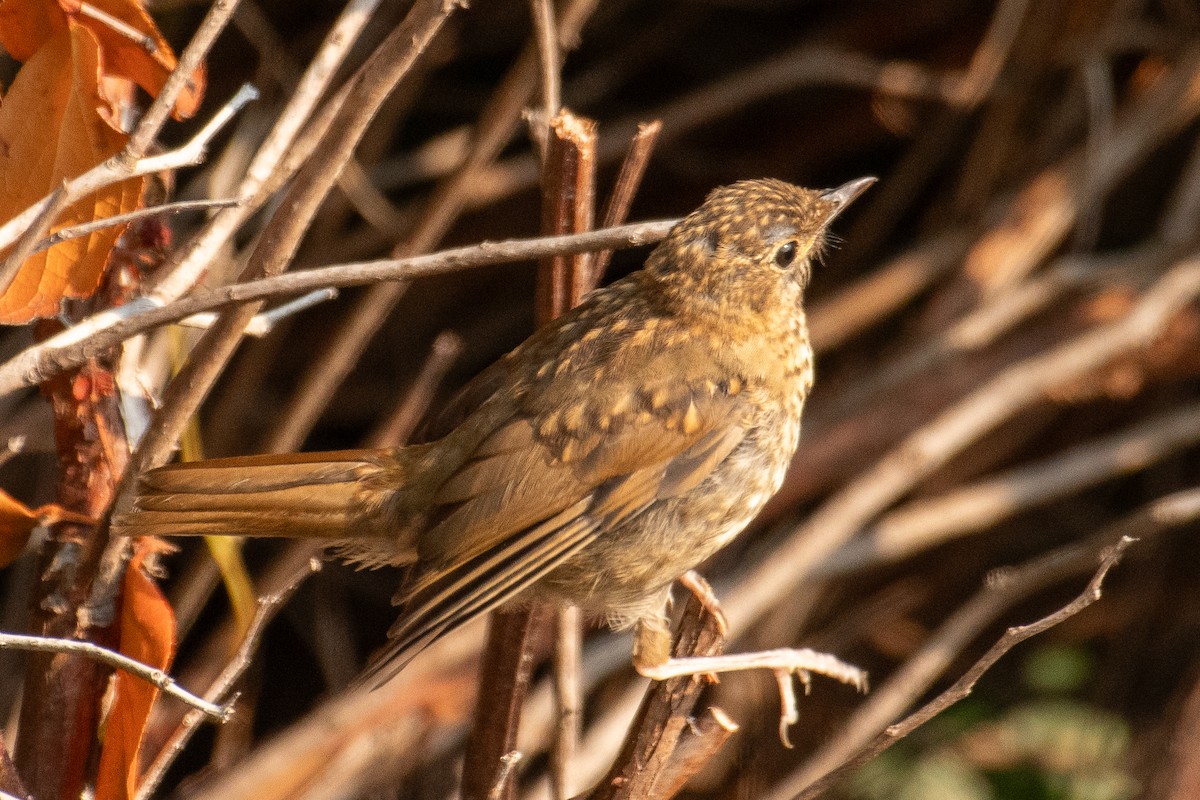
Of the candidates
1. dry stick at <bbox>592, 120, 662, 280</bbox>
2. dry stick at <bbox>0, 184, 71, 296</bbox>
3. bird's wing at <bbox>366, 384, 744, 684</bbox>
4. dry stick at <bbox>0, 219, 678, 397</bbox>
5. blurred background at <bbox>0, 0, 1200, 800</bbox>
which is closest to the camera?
dry stick at <bbox>0, 184, 71, 296</bbox>

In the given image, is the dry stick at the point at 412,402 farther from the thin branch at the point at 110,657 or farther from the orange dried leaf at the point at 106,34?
the thin branch at the point at 110,657

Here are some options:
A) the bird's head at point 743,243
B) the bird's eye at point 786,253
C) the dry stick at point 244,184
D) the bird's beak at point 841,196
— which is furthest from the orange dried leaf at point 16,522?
the bird's beak at point 841,196

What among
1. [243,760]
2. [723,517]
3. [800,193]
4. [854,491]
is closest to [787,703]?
[723,517]

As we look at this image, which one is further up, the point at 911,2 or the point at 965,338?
the point at 911,2

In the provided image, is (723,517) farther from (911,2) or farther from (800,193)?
(911,2)

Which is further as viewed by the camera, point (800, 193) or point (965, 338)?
point (965, 338)

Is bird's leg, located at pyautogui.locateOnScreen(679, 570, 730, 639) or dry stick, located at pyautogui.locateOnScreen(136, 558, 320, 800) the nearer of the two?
dry stick, located at pyautogui.locateOnScreen(136, 558, 320, 800)

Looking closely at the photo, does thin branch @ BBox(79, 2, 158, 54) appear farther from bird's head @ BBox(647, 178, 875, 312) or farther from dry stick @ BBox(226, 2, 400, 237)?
dry stick @ BBox(226, 2, 400, 237)

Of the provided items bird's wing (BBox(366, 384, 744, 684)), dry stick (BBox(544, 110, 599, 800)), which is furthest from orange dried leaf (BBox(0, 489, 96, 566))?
dry stick (BBox(544, 110, 599, 800))
